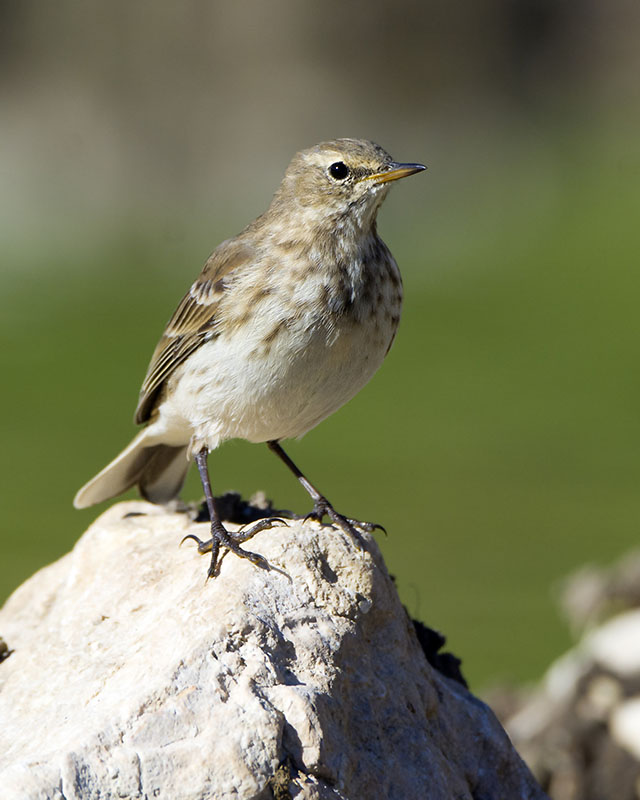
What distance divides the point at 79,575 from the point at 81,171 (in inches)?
951

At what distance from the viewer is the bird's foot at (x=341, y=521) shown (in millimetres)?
4363

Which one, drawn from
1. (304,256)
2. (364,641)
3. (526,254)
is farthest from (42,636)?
(526,254)

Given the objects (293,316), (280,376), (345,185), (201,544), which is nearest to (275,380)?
(280,376)

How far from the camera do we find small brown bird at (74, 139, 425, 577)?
482 cm

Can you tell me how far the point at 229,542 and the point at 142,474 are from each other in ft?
5.97

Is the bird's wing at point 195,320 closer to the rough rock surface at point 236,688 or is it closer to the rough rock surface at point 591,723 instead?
the rough rock surface at point 236,688

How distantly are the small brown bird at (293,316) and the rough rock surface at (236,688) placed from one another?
1.23 feet

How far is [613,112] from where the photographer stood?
1224 inches

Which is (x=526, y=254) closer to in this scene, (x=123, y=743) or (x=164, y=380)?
(x=164, y=380)

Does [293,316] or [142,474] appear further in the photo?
[142,474]

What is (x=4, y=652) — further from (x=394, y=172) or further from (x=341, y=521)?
(x=394, y=172)

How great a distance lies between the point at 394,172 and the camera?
5.12 metres

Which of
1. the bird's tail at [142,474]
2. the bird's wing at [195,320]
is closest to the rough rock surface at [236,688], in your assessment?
the bird's wing at [195,320]

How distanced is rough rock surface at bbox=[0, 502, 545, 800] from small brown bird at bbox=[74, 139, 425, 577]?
37cm
